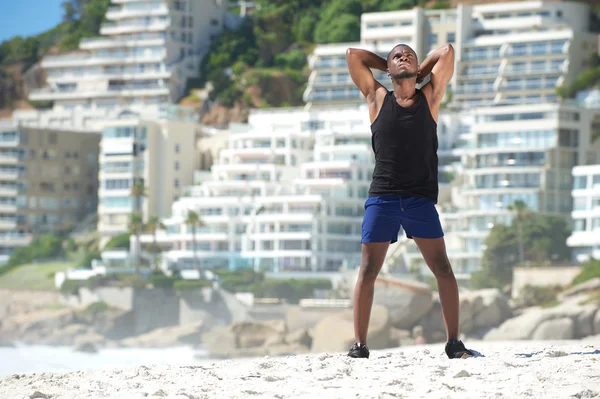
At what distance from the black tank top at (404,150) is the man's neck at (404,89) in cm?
9

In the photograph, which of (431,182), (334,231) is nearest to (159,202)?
(334,231)

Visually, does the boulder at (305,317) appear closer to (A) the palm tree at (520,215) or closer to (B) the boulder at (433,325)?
(B) the boulder at (433,325)

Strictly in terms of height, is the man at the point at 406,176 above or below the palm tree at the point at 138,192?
above

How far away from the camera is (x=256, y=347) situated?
66.6 m

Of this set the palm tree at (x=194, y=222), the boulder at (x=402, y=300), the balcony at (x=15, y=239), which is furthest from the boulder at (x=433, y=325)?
the balcony at (x=15, y=239)

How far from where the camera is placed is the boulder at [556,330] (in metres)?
59.0

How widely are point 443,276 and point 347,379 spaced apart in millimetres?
1390

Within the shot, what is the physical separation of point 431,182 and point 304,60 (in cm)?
9053

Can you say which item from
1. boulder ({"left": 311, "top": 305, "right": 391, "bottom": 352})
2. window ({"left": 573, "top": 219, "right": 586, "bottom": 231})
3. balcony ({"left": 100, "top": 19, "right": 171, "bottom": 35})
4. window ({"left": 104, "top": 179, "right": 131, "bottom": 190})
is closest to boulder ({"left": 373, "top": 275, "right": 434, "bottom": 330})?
boulder ({"left": 311, "top": 305, "right": 391, "bottom": 352})

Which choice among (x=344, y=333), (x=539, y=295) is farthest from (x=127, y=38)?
(x=344, y=333)

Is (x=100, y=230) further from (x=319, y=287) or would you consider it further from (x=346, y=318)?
(x=346, y=318)

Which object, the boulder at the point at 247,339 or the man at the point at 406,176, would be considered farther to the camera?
the boulder at the point at 247,339

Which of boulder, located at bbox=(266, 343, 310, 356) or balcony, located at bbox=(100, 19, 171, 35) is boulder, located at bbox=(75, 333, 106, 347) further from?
balcony, located at bbox=(100, 19, 171, 35)

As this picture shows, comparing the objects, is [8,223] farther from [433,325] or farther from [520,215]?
[433,325]
